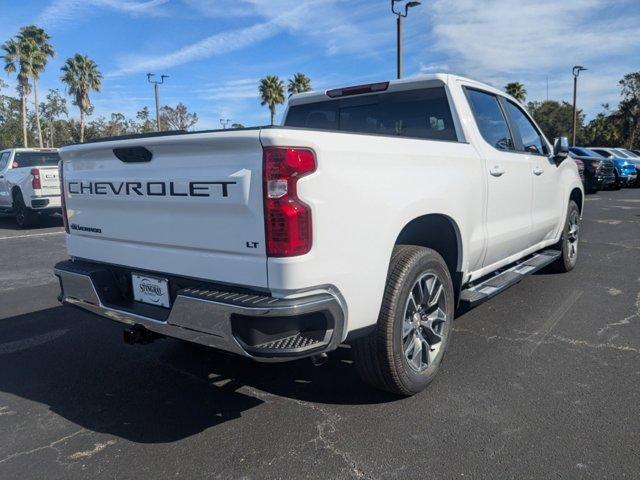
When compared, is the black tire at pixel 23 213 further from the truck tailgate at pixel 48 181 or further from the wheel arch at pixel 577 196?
the wheel arch at pixel 577 196

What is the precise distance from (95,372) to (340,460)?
6.81 ft

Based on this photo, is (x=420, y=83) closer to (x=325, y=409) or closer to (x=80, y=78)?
(x=325, y=409)

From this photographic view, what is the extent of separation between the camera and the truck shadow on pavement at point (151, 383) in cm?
307

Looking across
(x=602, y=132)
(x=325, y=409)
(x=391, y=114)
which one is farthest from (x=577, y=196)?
(x=602, y=132)

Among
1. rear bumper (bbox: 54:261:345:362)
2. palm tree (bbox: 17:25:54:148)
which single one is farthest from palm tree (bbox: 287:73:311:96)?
rear bumper (bbox: 54:261:345:362)

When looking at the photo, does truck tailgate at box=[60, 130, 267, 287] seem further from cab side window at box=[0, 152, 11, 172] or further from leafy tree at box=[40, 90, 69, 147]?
leafy tree at box=[40, 90, 69, 147]

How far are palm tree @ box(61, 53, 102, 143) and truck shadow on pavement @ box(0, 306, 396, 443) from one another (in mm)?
45899

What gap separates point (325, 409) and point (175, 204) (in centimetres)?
148

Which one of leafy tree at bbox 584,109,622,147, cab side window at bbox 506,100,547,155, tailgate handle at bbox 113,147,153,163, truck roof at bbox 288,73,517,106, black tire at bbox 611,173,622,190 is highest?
leafy tree at bbox 584,109,622,147

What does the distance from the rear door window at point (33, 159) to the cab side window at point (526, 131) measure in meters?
11.1

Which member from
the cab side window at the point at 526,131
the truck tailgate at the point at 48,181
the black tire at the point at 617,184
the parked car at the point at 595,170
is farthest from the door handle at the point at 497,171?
the black tire at the point at 617,184

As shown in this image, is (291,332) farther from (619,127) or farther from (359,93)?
(619,127)

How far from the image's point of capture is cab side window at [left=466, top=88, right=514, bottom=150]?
4191 mm

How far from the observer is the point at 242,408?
3160 mm
